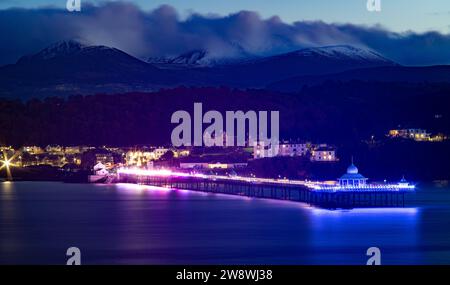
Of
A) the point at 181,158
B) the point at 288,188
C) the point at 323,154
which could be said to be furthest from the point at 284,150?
the point at 288,188

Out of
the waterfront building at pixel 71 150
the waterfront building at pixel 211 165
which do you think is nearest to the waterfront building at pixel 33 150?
the waterfront building at pixel 71 150

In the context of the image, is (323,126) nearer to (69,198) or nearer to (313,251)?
(69,198)

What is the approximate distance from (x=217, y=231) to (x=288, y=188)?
89.6ft

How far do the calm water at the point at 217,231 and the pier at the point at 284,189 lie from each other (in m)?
1.48

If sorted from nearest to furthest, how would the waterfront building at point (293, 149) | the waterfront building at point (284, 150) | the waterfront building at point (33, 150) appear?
the waterfront building at point (293, 149), the waterfront building at point (284, 150), the waterfront building at point (33, 150)

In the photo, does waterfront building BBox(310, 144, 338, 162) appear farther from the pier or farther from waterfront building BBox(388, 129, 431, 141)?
the pier

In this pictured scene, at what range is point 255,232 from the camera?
2279 inches

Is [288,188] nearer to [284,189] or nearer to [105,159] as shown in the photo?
[284,189]

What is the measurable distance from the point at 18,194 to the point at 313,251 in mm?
46684

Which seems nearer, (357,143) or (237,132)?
(357,143)

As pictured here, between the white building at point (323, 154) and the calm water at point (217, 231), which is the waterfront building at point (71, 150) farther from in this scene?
the calm water at point (217, 231)

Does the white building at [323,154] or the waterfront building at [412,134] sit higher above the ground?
the waterfront building at [412,134]

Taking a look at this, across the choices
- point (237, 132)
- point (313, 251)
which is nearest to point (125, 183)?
point (237, 132)

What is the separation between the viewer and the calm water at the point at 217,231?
48.4m
